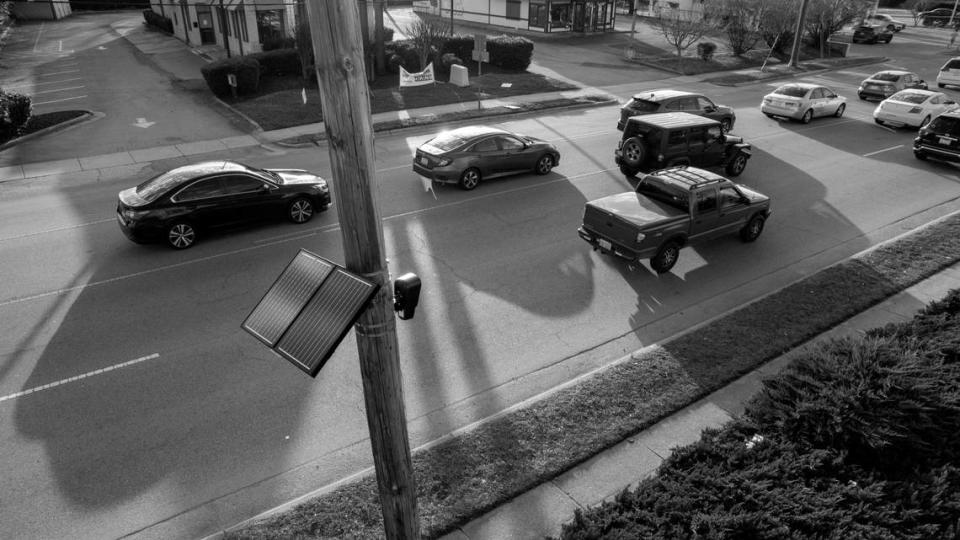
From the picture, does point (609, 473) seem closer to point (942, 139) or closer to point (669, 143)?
point (669, 143)

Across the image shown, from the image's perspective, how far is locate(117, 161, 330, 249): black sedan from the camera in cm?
1175

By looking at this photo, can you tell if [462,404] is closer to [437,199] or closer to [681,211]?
[681,211]

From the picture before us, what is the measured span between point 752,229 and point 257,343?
10.1 metres

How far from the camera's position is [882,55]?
4459 centimetres

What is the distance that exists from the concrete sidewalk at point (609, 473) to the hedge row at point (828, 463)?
0.59 metres

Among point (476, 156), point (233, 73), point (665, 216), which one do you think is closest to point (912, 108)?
point (665, 216)

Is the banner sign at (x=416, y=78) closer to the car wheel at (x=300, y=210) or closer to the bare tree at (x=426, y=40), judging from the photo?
the bare tree at (x=426, y=40)

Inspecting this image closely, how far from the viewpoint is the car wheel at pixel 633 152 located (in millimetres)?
16000

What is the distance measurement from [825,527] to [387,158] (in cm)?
1521

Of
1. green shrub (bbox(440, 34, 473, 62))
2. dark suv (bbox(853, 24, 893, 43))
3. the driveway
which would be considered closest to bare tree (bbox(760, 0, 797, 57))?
dark suv (bbox(853, 24, 893, 43))

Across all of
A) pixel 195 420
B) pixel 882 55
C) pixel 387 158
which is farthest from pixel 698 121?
pixel 882 55

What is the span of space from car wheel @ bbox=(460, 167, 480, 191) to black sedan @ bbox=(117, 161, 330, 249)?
3.76 metres

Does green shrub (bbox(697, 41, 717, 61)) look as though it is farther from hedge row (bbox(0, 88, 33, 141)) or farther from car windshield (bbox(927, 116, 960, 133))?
hedge row (bbox(0, 88, 33, 141))

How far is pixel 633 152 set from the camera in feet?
53.2
